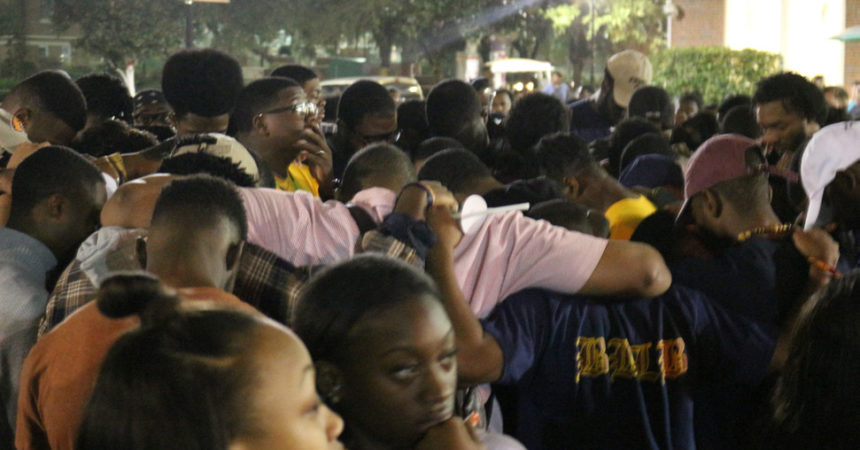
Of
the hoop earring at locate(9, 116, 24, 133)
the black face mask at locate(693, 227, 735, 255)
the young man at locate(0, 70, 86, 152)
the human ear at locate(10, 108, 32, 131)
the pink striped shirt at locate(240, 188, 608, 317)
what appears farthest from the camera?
the young man at locate(0, 70, 86, 152)

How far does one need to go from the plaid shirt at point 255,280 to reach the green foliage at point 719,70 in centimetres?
1316

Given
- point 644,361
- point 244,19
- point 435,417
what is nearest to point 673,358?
point 644,361

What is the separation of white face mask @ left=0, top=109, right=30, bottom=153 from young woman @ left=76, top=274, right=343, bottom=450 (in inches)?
133

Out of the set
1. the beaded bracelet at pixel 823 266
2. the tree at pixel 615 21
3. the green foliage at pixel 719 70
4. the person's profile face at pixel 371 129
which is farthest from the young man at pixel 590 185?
the tree at pixel 615 21

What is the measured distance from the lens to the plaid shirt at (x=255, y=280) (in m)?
2.78

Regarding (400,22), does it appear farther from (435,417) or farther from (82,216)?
(435,417)

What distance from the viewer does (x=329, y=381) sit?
7.14 ft

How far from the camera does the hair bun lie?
1737 millimetres

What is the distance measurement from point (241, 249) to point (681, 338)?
54.2 inches

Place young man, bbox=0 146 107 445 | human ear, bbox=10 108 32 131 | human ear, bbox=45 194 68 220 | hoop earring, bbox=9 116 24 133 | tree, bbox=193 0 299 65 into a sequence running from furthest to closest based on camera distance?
1. tree, bbox=193 0 299 65
2. human ear, bbox=10 108 32 131
3. hoop earring, bbox=9 116 24 133
4. human ear, bbox=45 194 68 220
5. young man, bbox=0 146 107 445

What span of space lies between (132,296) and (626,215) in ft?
9.38

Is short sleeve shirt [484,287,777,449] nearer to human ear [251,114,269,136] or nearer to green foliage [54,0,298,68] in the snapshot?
human ear [251,114,269,136]

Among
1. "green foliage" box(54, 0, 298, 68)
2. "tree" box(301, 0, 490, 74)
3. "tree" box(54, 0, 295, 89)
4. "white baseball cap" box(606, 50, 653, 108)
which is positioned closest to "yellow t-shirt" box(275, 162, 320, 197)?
"white baseball cap" box(606, 50, 653, 108)

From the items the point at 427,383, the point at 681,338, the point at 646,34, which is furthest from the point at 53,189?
the point at 646,34
